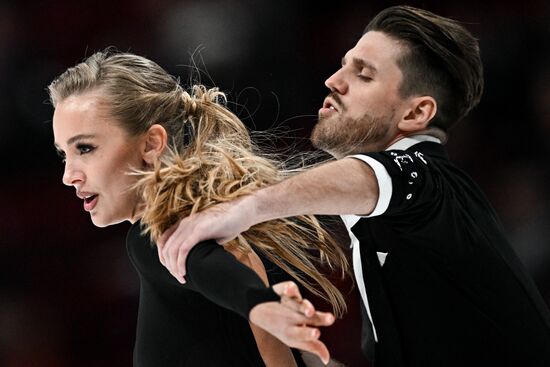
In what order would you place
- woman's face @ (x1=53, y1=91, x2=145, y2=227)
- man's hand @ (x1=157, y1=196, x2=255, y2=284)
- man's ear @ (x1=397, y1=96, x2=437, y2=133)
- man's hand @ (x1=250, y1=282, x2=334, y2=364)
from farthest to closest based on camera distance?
man's ear @ (x1=397, y1=96, x2=437, y2=133)
woman's face @ (x1=53, y1=91, x2=145, y2=227)
man's hand @ (x1=157, y1=196, x2=255, y2=284)
man's hand @ (x1=250, y1=282, x2=334, y2=364)

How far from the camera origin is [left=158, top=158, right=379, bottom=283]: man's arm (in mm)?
2189

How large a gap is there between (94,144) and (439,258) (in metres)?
1.18

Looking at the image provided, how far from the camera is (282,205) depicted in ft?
7.42

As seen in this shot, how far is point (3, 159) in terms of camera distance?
5246 millimetres

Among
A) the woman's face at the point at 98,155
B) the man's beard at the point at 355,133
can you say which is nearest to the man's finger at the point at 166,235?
the woman's face at the point at 98,155

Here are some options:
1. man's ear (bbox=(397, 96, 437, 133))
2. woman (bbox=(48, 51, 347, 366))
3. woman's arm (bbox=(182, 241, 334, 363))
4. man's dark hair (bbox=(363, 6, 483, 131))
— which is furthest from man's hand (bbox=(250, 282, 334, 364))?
man's dark hair (bbox=(363, 6, 483, 131))

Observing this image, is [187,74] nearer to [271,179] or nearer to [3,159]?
[3,159]

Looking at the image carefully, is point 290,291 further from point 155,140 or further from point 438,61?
point 438,61

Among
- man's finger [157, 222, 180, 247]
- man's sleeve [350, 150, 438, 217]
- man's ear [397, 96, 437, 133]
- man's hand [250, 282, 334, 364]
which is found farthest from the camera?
man's ear [397, 96, 437, 133]

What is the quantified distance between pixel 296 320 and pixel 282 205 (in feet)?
1.77

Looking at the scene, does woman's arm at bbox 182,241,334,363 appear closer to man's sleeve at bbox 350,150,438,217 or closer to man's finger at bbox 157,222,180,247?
man's finger at bbox 157,222,180,247

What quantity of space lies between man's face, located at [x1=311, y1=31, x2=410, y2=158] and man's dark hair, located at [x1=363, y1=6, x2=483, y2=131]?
0.05m

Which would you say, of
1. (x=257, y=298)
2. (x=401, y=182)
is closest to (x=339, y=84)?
(x=401, y=182)

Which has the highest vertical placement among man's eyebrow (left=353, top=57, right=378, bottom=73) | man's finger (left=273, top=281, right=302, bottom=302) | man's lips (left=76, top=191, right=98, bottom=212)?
man's eyebrow (left=353, top=57, right=378, bottom=73)
